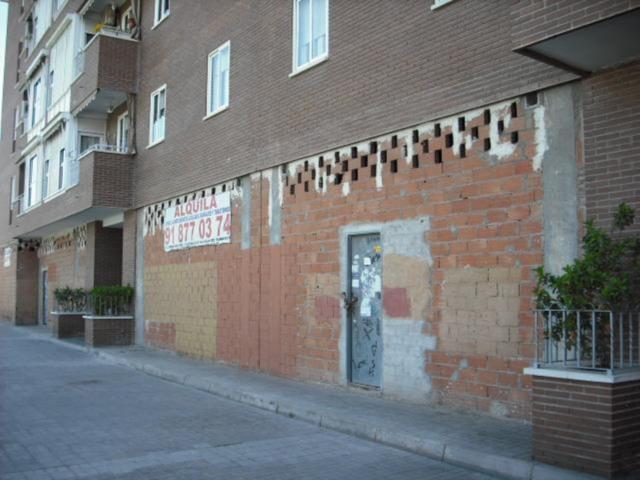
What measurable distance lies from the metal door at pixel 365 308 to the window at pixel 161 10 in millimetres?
10704

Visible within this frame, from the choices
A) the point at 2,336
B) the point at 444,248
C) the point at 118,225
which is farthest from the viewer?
the point at 2,336

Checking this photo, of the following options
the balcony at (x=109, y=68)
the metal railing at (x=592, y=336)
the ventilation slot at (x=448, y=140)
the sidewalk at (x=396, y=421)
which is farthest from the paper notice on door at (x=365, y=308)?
the balcony at (x=109, y=68)

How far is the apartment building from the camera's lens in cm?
723

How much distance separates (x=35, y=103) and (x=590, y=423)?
26.3m

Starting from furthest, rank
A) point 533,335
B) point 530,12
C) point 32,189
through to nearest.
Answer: point 32,189, point 533,335, point 530,12

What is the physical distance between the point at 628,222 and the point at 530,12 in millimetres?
2249

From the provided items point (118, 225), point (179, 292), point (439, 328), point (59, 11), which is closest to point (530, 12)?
point (439, 328)

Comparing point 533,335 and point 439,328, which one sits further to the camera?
point 439,328

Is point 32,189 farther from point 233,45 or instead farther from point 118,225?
point 233,45

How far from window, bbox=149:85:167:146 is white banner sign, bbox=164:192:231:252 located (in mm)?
2296

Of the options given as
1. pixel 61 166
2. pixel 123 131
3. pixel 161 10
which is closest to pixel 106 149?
pixel 123 131

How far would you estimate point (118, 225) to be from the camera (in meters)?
21.1

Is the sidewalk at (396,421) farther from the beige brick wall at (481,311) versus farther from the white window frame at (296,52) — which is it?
the white window frame at (296,52)

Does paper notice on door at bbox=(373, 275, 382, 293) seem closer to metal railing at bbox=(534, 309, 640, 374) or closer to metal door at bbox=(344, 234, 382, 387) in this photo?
metal door at bbox=(344, 234, 382, 387)
